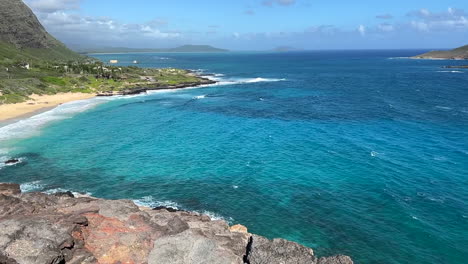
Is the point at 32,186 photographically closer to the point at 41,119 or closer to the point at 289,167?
the point at 289,167

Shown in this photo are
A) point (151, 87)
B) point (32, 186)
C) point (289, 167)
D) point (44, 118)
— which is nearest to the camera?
point (32, 186)

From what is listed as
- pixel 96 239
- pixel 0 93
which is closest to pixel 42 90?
pixel 0 93

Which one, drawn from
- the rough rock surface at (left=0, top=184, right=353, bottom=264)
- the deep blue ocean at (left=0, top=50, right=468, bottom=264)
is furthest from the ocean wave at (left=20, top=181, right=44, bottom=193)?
the rough rock surface at (left=0, top=184, right=353, bottom=264)

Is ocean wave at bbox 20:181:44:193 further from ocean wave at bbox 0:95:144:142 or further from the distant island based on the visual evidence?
the distant island

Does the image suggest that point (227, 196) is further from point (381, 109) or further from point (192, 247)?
point (381, 109)

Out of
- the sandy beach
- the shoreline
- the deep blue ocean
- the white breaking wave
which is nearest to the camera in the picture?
the deep blue ocean

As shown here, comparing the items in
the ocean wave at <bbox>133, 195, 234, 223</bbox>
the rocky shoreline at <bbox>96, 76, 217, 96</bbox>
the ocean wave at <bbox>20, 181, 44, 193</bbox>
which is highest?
the rocky shoreline at <bbox>96, 76, 217, 96</bbox>

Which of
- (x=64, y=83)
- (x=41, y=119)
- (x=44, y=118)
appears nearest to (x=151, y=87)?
(x=64, y=83)
